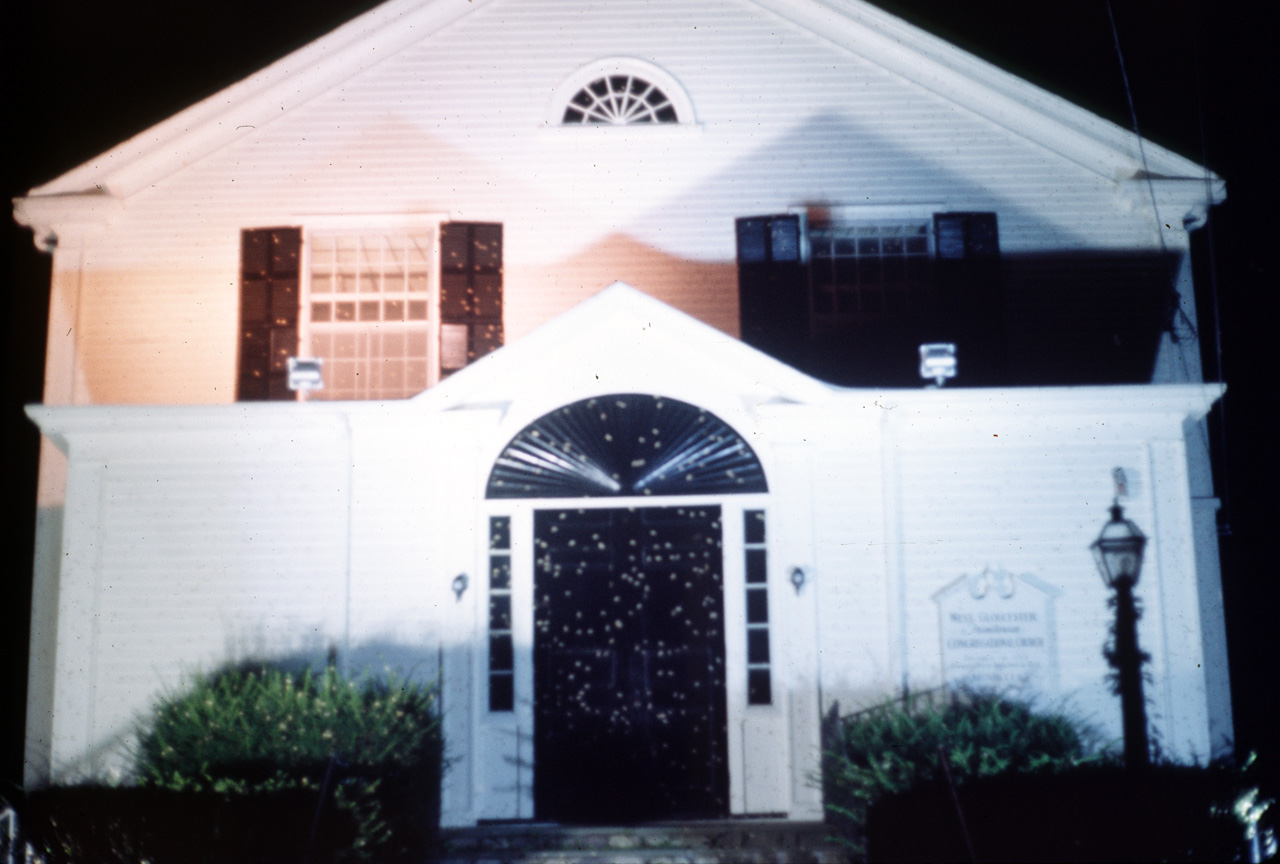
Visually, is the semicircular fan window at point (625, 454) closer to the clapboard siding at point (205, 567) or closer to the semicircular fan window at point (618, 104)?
the clapboard siding at point (205, 567)

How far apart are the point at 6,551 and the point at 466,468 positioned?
364 inches

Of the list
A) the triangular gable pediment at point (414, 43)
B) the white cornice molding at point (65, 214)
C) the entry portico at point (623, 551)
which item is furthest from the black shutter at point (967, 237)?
the white cornice molding at point (65, 214)

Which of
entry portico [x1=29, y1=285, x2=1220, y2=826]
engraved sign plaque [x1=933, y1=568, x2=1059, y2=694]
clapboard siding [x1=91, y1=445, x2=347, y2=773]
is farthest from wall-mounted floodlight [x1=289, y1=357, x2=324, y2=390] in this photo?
engraved sign plaque [x1=933, y1=568, x2=1059, y2=694]

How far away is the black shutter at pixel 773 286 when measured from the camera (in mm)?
9516

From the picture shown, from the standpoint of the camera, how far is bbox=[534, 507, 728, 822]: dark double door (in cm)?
816

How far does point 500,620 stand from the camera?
27.3 ft

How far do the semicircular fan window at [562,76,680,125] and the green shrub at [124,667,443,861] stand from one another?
5.73 meters

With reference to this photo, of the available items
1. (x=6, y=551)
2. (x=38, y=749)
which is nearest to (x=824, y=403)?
(x=38, y=749)

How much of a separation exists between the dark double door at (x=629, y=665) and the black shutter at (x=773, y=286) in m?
1.96

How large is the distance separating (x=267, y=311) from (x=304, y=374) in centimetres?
138

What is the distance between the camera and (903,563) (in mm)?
8258

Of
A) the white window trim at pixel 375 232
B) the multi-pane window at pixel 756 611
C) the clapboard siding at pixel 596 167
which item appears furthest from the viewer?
the clapboard siding at pixel 596 167

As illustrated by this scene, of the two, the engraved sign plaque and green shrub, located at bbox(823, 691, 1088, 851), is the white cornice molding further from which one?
the engraved sign plaque

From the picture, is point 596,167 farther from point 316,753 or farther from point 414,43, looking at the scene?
point 316,753
